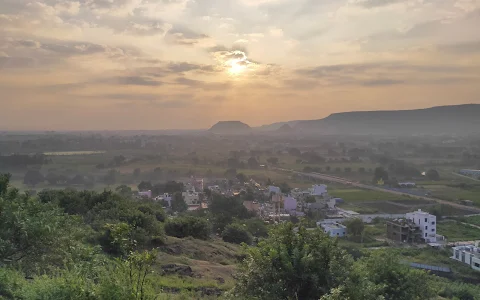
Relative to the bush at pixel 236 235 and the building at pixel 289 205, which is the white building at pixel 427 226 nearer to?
the building at pixel 289 205

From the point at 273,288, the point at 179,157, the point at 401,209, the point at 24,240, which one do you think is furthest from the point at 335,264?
the point at 179,157

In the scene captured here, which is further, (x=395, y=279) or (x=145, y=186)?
(x=145, y=186)

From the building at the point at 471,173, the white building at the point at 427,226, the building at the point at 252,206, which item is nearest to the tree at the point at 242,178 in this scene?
the building at the point at 252,206

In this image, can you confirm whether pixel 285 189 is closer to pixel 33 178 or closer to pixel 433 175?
pixel 433 175

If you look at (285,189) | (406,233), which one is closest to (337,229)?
(406,233)

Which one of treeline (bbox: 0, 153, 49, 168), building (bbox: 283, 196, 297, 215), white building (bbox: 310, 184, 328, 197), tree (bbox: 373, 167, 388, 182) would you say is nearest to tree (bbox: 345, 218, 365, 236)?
building (bbox: 283, 196, 297, 215)

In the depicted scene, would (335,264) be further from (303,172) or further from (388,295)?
(303,172)
